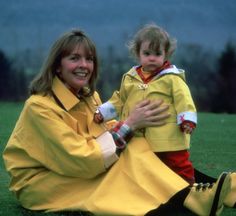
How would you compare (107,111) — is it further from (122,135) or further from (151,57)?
(151,57)

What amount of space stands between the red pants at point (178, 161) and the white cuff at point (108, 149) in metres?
0.31

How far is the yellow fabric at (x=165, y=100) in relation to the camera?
354 centimetres

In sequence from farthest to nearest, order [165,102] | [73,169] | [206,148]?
[206,148]
[165,102]
[73,169]

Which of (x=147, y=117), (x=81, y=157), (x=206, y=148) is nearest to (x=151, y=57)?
(x=147, y=117)

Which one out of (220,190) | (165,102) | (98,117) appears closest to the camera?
(220,190)

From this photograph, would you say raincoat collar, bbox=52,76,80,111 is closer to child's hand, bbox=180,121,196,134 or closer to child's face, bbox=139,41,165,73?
child's face, bbox=139,41,165,73

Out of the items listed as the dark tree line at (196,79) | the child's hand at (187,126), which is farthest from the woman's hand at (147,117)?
the dark tree line at (196,79)

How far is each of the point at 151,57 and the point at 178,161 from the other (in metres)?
0.64

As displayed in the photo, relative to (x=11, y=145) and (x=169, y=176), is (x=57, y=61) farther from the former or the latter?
(x=169, y=176)

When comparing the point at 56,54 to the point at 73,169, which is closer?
the point at 73,169

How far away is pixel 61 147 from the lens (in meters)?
3.35

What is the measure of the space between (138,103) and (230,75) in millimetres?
8874

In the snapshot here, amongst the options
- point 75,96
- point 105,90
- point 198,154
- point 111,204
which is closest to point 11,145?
point 75,96

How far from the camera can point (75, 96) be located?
363 centimetres
